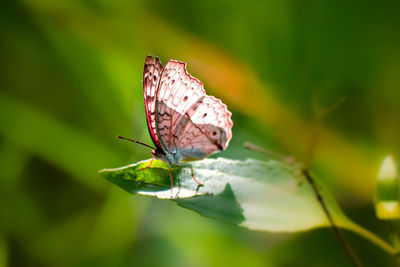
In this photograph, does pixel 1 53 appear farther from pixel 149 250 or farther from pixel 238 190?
pixel 238 190

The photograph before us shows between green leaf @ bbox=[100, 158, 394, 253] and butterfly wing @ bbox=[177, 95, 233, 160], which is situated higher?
butterfly wing @ bbox=[177, 95, 233, 160]

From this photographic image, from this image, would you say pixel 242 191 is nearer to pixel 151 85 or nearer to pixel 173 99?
pixel 173 99

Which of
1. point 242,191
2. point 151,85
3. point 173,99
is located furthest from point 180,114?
point 242,191

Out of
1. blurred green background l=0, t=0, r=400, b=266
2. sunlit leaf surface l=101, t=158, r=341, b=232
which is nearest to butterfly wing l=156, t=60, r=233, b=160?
sunlit leaf surface l=101, t=158, r=341, b=232

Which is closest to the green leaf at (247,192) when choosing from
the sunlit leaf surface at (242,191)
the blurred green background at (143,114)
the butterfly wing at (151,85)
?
the sunlit leaf surface at (242,191)

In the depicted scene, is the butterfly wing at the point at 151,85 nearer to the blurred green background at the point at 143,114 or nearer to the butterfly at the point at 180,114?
the butterfly at the point at 180,114

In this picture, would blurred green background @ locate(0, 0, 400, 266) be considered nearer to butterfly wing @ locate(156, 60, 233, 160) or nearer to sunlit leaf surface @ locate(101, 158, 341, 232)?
butterfly wing @ locate(156, 60, 233, 160)

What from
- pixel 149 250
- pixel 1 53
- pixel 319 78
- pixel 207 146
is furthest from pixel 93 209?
pixel 319 78
